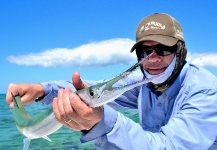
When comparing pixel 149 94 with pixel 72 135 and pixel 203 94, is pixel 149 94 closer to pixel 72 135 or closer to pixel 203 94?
pixel 203 94

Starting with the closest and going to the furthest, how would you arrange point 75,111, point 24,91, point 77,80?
point 75,111 < point 77,80 < point 24,91

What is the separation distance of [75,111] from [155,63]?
1.58 m

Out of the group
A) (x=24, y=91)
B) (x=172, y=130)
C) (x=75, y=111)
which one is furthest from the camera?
(x=24, y=91)

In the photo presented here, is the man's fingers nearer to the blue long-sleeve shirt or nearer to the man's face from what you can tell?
the blue long-sleeve shirt

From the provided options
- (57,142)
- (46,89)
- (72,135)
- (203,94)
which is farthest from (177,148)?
(72,135)

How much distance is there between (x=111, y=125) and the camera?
2467 millimetres

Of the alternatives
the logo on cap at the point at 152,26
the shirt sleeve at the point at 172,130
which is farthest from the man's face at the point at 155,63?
the shirt sleeve at the point at 172,130

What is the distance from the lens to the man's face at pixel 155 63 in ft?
11.9

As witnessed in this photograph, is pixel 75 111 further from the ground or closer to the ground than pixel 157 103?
further from the ground

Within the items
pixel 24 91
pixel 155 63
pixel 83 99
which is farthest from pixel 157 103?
pixel 83 99

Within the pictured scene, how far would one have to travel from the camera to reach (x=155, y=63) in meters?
3.65

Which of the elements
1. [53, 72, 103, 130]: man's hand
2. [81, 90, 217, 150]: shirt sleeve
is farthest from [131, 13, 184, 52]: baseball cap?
[53, 72, 103, 130]: man's hand

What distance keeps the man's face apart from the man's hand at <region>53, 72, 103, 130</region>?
1.35 meters

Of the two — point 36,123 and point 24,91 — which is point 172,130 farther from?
point 24,91
